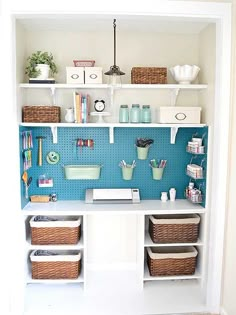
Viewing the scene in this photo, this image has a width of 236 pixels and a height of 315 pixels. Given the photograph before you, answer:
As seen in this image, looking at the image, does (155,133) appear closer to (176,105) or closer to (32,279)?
(176,105)

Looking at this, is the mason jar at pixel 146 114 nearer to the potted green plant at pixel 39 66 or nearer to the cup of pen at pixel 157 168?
the cup of pen at pixel 157 168

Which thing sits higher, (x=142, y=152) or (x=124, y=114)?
(x=124, y=114)

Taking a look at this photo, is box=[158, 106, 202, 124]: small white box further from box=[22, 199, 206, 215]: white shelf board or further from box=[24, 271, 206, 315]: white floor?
box=[24, 271, 206, 315]: white floor

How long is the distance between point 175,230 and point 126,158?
78cm

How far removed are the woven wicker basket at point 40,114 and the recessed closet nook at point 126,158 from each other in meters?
0.07

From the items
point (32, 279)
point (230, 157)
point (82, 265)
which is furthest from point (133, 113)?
point (32, 279)

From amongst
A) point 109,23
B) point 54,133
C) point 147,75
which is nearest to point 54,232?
point 54,133

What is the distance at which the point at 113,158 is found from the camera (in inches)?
115

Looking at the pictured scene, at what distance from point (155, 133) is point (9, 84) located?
133cm

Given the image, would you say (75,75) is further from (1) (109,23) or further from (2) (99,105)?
(1) (109,23)

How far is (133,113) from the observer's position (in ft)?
8.81

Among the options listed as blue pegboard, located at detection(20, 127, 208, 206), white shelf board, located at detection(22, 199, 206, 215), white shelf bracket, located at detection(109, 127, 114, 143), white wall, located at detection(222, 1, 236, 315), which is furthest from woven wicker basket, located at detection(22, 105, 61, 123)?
white wall, located at detection(222, 1, 236, 315)

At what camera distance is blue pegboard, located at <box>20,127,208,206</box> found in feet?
9.46

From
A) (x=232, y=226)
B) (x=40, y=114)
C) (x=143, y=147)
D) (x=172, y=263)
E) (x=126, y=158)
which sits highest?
(x=40, y=114)
